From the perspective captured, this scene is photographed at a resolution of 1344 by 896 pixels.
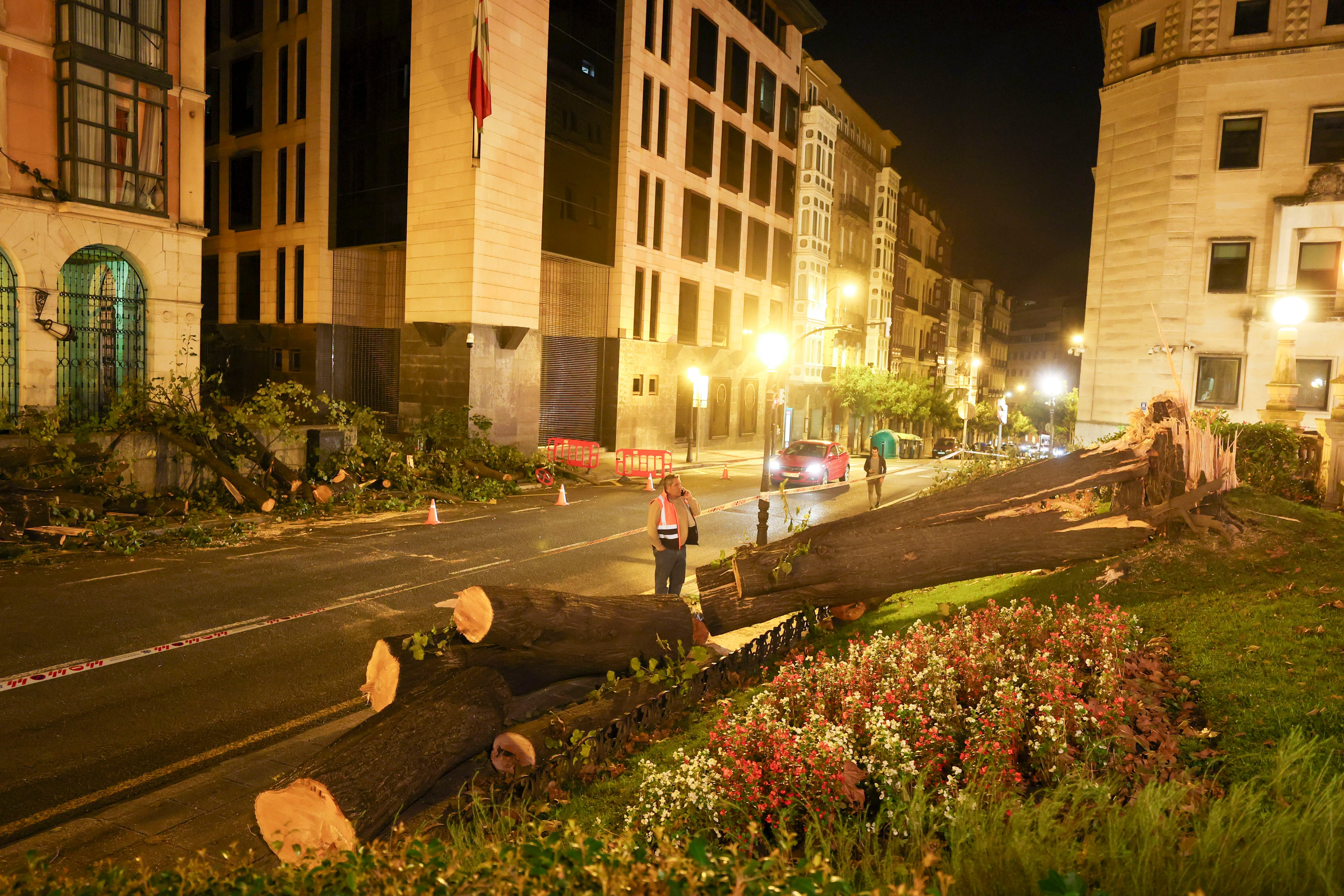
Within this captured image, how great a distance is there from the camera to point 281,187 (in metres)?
31.3

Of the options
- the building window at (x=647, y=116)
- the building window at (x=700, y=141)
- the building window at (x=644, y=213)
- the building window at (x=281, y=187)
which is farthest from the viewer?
the building window at (x=700, y=141)

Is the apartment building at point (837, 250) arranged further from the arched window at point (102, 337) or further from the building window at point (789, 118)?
the arched window at point (102, 337)

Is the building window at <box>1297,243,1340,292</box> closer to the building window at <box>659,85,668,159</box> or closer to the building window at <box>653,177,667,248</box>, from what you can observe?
the building window at <box>653,177,667,248</box>

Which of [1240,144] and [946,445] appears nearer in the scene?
[1240,144]

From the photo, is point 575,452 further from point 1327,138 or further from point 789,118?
point 1327,138

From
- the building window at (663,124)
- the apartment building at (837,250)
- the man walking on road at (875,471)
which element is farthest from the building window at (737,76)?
the man walking on road at (875,471)

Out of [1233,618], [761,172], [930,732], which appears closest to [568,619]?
[930,732]

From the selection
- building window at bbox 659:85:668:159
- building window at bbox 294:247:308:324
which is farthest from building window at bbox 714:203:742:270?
building window at bbox 294:247:308:324

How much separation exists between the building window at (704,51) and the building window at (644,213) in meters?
5.80

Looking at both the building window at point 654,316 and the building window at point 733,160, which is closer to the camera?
the building window at point 654,316

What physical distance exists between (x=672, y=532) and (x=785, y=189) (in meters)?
37.1

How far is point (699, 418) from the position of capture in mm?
37906

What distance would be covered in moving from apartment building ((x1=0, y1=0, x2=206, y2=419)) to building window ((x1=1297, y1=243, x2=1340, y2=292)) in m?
31.4

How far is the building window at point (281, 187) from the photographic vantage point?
102 ft
